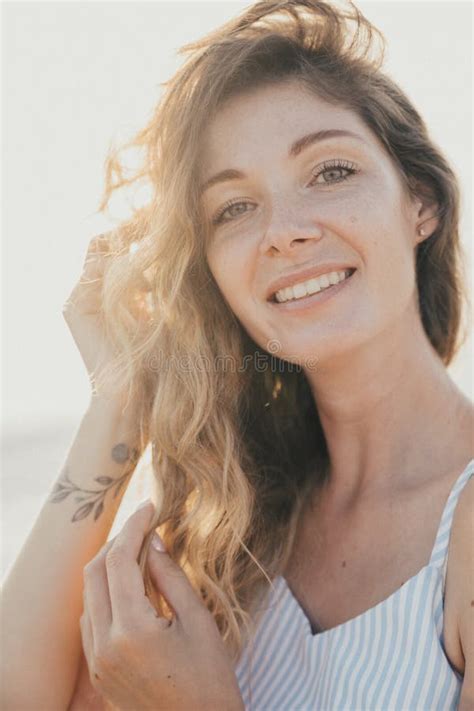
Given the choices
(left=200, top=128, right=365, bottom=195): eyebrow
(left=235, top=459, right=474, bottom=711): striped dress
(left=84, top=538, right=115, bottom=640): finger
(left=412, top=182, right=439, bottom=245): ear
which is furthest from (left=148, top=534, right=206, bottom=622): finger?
(left=412, top=182, right=439, bottom=245): ear

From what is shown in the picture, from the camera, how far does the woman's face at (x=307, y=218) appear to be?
2.36 m

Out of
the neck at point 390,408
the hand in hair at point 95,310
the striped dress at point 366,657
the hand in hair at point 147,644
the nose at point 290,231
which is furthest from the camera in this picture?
the hand in hair at point 95,310

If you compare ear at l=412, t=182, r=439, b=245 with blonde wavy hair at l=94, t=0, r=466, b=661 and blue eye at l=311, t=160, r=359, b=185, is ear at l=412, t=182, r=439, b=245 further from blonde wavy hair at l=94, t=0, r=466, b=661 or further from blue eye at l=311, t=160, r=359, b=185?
blue eye at l=311, t=160, r=359, b=185

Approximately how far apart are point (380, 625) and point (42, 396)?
22.7 feet

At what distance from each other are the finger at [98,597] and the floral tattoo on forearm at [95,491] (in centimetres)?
28

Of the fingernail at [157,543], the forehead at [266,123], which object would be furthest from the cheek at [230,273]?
the fingernail at [157,543]

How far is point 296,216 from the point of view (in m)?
2.38

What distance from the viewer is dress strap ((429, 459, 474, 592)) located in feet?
6.71

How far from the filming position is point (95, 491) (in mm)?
2623

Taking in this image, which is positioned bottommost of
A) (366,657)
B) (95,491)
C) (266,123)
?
(366,657)

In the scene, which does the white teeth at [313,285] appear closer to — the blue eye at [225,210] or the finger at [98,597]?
the blue eye at [225,210]

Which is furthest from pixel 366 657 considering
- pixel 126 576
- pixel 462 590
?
pixel 126 576
